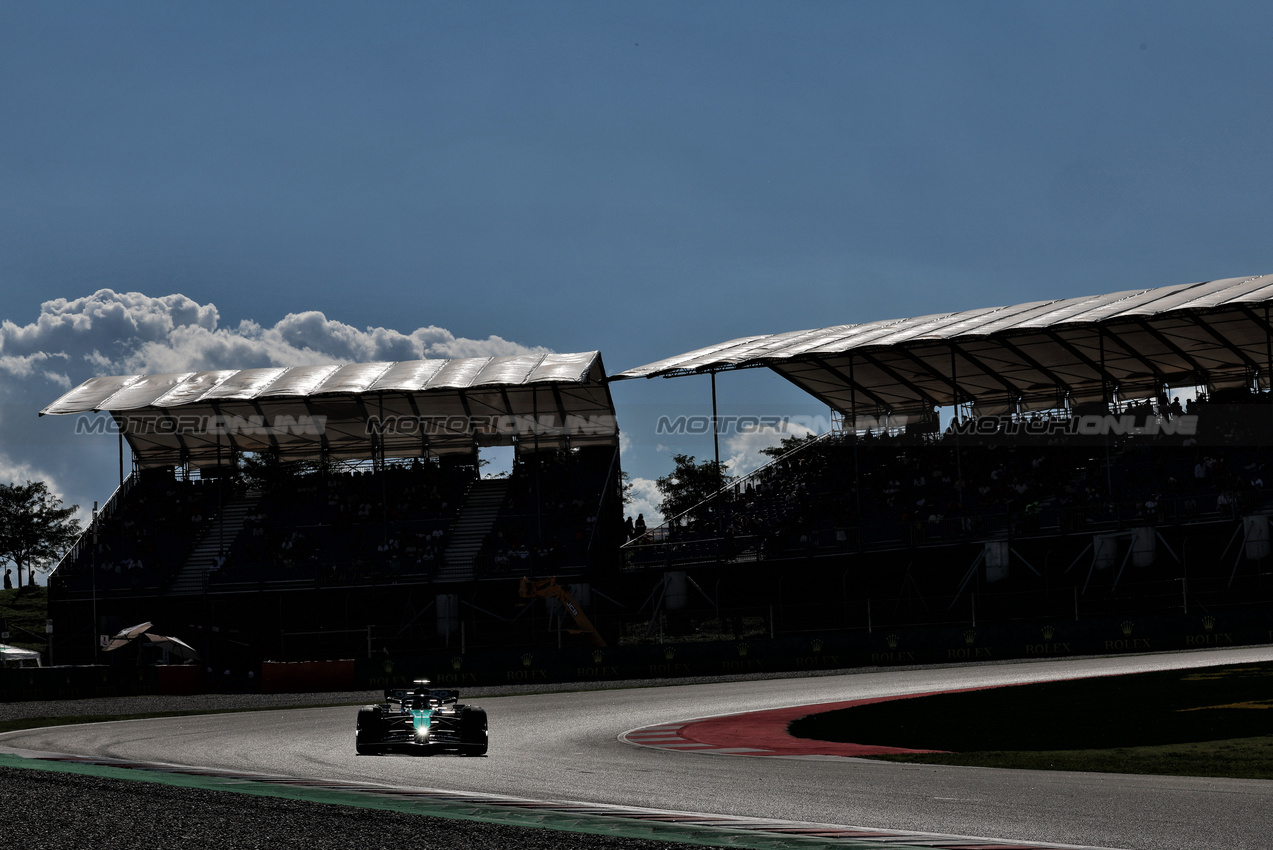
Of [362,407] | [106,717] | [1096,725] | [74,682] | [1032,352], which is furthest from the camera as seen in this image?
[362,407]

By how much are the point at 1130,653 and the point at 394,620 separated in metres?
23.4

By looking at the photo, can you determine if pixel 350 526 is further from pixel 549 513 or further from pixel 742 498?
pixel 742 498

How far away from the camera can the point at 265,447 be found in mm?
51219

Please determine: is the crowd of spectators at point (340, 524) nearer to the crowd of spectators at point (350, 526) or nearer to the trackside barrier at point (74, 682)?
the crowd of spectators at point (350, 526)

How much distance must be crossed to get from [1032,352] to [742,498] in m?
11.4

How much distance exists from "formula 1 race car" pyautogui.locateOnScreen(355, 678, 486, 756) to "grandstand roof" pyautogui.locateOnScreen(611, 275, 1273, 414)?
24294 millimetres

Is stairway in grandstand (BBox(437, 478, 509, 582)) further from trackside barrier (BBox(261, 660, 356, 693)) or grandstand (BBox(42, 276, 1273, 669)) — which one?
trackside barrier (BBox(261, 660, 356, 693))

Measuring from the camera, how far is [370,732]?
14.1 meters

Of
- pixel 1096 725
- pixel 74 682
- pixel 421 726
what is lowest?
pixel 74 682

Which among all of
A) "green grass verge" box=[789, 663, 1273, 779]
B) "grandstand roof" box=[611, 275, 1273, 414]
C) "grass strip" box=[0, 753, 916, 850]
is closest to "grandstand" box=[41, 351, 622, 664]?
"grandstand roof" box=[611, 275, 1273, 414]

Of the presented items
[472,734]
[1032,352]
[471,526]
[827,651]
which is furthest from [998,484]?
[472,734]

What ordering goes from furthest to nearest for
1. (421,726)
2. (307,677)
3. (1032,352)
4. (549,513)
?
(549,513) < (1032,352) < (307,677) < (421,726)

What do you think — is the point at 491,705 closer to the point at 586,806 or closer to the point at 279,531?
the point at 586,806

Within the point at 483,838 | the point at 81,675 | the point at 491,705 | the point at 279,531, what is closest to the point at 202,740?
the point at 491,705
